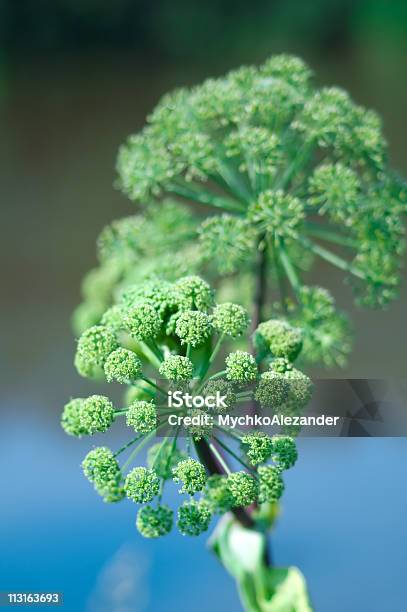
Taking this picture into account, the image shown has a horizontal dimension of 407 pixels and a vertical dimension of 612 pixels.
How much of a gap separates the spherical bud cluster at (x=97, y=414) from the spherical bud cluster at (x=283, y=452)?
0.72 ft

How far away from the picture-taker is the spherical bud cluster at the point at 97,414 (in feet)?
3.16

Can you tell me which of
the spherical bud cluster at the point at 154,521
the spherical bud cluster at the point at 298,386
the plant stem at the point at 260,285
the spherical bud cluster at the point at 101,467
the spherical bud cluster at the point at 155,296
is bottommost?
the spherical bud cluster at the point at 154,521

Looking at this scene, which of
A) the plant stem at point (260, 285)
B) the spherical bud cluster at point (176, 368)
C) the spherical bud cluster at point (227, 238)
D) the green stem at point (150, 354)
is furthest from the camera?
the plant stem at point (260, 285)

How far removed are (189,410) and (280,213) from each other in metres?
0.34

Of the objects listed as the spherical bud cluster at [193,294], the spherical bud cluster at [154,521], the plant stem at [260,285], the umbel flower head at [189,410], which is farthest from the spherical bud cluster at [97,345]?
the plant stem at [260,285]

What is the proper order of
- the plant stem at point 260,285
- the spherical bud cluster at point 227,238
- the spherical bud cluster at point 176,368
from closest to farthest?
the spherical bud cluster at point 176,368
the spherical bud cluster at point 227,238
the plant stem at point 260,285

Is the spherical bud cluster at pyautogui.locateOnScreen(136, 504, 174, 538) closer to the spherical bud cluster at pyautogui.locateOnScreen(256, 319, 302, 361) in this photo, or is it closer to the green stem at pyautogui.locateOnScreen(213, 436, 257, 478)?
the green stem at pyautogui.locateOnScreen(213, 436, 257, 478)

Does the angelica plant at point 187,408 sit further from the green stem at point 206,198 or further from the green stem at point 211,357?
the green stem at point 206,198

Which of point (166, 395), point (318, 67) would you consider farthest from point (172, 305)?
point (318, 67)

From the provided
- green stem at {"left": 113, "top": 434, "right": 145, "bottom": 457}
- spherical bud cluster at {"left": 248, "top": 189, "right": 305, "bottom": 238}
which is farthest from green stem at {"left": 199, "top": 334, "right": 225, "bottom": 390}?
spherical bud cluster at {"left": 248, "top": 189, "right": 305, "bottom": 238}

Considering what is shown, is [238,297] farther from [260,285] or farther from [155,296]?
[155,296]

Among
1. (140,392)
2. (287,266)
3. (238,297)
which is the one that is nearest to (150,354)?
(140,392)

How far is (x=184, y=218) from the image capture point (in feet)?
4.53

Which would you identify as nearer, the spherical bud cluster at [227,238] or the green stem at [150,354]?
the green stem at [150,354]
